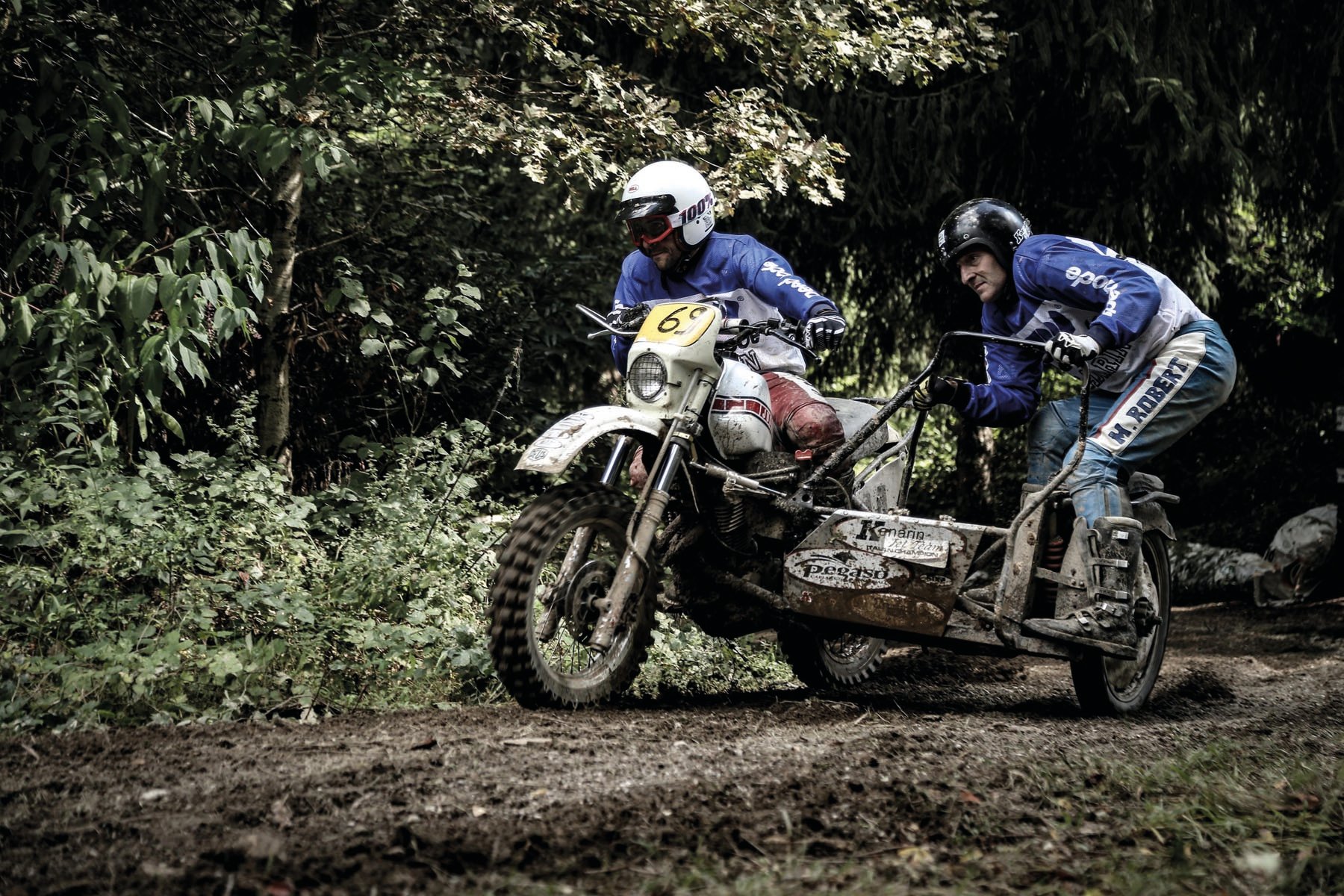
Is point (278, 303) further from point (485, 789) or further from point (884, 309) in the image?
point (884, 309)

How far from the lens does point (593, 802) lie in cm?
306

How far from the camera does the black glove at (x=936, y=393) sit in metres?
5.38

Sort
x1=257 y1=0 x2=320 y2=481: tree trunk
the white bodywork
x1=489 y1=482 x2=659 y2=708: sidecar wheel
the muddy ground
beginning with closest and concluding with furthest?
the muddy ground → x1=489 y1=482 x2=659 y2=708: sidecar wheel → the white bodywork → x1=257 y1=0 x2=320 y2=481: tree trunk

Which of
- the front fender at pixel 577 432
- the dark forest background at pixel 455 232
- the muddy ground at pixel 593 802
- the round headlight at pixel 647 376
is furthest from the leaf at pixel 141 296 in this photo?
the round headlight at pixel 647 376

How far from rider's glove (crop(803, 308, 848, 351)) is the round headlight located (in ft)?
1.91

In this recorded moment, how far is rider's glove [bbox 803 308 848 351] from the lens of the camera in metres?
5.02

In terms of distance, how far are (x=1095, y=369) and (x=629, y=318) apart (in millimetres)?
1946

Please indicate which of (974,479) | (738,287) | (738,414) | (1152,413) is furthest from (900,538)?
(974,479)

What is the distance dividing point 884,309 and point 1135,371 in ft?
25.0

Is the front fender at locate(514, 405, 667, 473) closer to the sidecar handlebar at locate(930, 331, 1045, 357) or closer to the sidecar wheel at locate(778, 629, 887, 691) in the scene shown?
the sidecar handlebar at locate(930, 331, 1045, 357)

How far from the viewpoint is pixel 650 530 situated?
4637 millimetres

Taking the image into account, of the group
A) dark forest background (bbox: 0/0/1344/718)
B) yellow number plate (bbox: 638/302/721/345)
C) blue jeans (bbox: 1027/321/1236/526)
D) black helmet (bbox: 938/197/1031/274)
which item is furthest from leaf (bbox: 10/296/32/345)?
blue jeans (bbox: 1027/321/1236/526)

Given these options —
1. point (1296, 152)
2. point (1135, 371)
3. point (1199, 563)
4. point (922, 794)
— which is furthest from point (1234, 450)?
point (922, 794)

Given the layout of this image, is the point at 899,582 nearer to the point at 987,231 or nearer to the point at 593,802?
the point at 987,231
